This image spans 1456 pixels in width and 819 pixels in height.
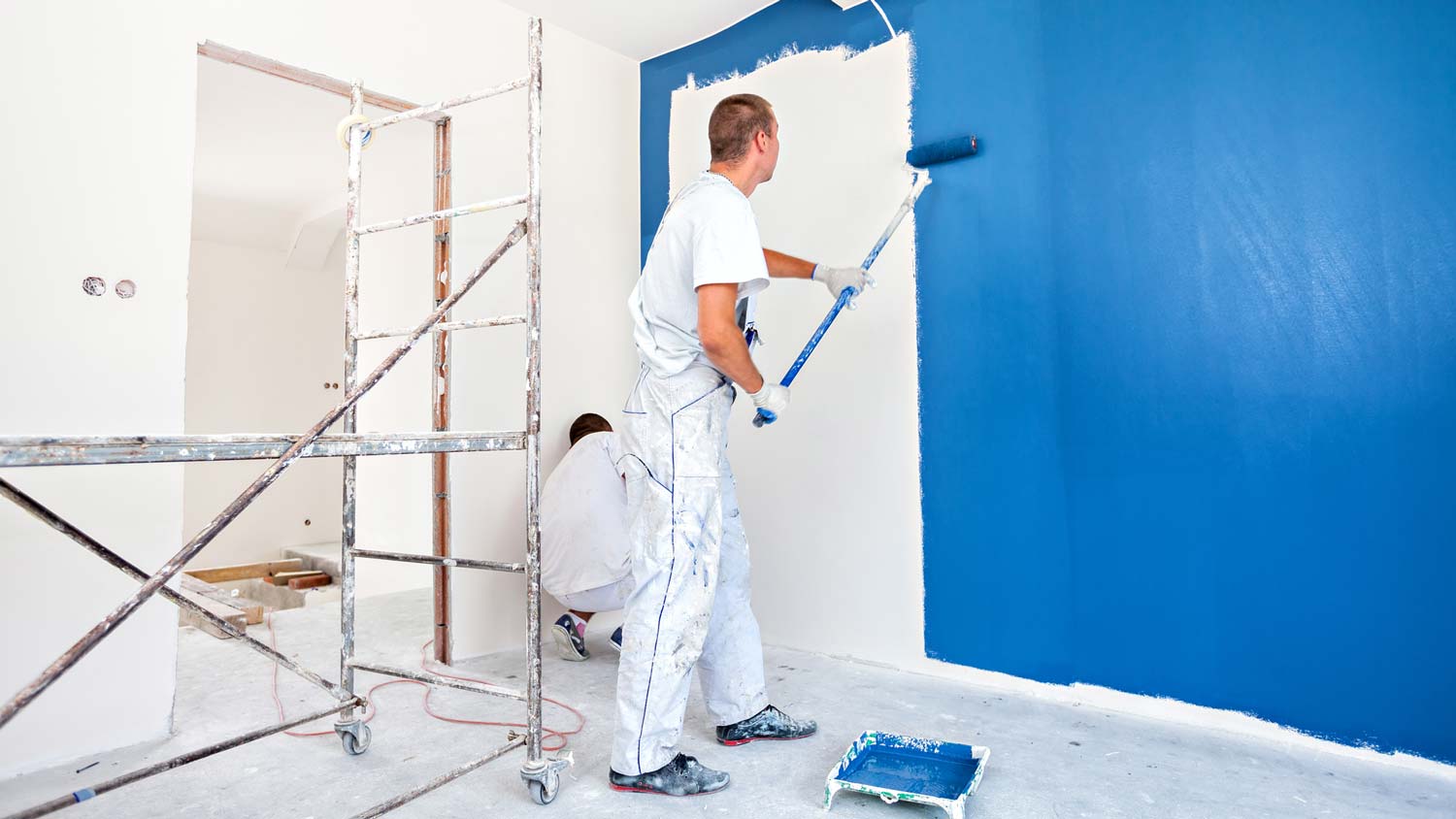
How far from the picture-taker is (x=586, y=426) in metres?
3.08

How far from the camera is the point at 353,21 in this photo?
2541mm

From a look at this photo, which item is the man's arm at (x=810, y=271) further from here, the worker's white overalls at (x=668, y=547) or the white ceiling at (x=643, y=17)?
the white ceiling at (x=643, y=17)

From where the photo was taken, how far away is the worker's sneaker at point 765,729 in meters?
2.00

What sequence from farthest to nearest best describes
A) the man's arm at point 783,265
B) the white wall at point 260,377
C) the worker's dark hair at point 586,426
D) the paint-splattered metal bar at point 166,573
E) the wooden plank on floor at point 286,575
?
the white wall at point 260,377
the wooden plank on floor at point 286,575
the worker's dark hair at point 586,426
the man's arm at point 783,265
the paint-splattered metal bar at point 166,573

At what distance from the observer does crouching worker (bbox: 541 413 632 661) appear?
9.04 feet

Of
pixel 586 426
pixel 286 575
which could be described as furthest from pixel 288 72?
pixel 286 575

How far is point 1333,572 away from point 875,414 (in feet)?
4.14

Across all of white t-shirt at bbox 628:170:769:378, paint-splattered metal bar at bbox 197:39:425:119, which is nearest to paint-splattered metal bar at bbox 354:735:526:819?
white t-shirt at bbox 628:170:769:378

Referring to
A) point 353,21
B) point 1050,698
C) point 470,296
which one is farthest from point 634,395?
point 353,21

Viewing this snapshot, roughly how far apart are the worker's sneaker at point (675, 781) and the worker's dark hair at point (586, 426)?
1.51 m

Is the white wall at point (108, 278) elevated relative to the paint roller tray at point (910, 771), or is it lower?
elevated

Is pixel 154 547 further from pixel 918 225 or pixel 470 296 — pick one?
pixel 918 225

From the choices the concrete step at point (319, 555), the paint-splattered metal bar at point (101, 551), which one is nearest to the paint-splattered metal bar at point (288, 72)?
the paint-splattered metal bar at point (101, 551)

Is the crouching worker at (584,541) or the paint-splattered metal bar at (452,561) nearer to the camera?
the paint-splattered metal bar at (452,561)
